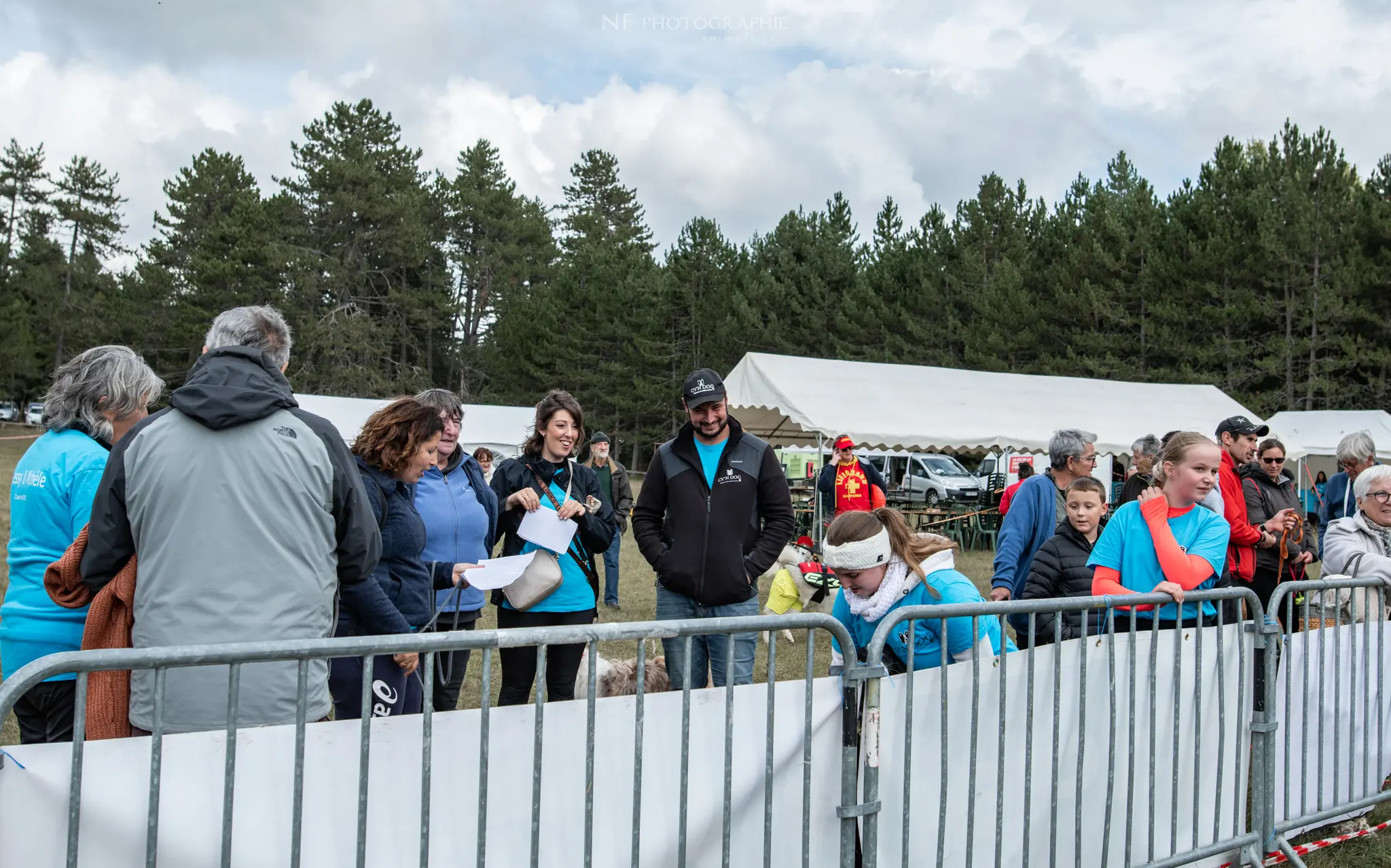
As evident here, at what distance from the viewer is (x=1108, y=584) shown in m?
3.75

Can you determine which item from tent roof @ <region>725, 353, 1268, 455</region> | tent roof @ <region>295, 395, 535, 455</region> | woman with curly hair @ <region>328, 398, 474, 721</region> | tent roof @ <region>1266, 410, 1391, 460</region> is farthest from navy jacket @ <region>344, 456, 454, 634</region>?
tent roof @ <region>295, 395, 535, 455</region>

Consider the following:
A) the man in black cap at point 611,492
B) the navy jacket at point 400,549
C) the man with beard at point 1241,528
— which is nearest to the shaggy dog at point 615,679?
the navy jacket at point 400,549

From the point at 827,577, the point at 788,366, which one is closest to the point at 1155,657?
the point at 827,577

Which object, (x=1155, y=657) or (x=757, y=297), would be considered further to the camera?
(x=757, y=297)

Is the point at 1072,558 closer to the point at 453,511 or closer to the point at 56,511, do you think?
the point at 453,511

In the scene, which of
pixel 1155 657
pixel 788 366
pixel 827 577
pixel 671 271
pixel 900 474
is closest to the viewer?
pixel 1155 657

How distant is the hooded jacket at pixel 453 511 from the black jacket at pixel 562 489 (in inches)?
7.1

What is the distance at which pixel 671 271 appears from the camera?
162 feet

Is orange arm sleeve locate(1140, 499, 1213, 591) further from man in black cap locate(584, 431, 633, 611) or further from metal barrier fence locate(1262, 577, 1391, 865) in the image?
man in black cap locate(584, 431, 633, 611)

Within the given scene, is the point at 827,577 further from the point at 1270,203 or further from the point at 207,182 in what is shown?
the point at 207,182

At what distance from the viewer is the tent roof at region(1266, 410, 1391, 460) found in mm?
22094

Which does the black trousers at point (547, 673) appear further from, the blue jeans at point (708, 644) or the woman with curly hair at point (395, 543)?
the woman with curly hair at point (395, 543)

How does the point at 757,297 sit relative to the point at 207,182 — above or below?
below

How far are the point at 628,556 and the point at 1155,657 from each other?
1175cm
